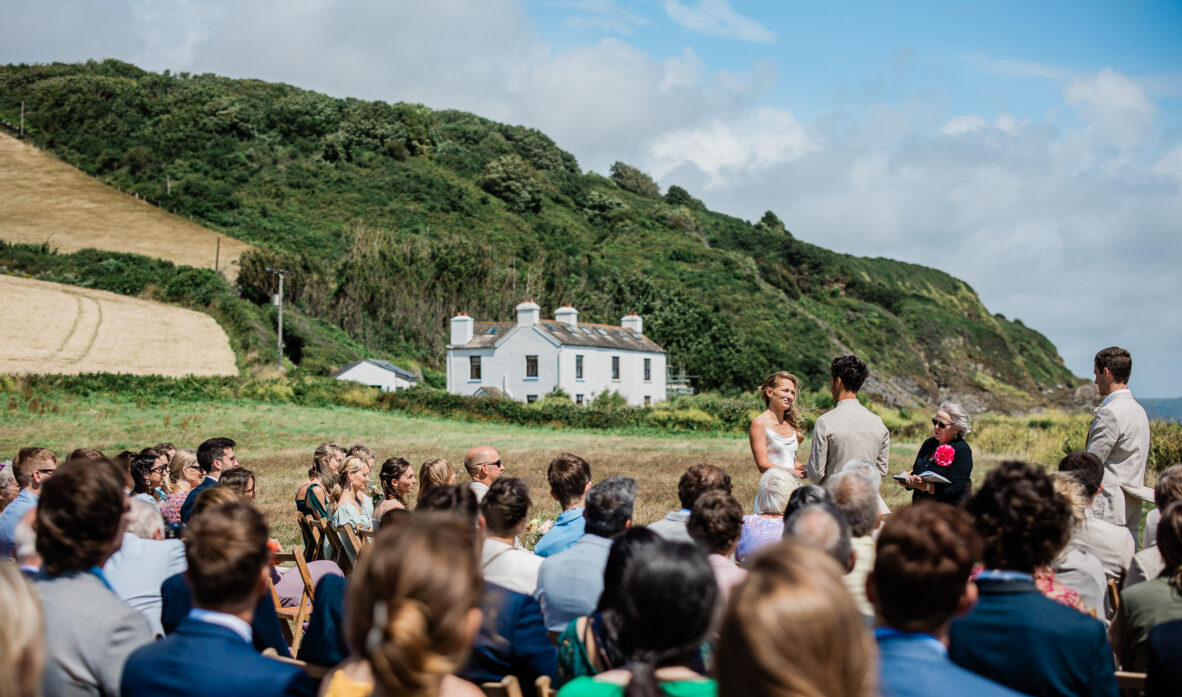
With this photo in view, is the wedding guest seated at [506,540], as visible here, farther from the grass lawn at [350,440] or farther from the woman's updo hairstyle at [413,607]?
the grass lawn at [350,440]

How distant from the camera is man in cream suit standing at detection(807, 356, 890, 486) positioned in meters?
6.11

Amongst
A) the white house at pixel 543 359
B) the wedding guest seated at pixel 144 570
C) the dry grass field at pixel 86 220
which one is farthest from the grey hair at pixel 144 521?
the dry grass field at pixel 86 220

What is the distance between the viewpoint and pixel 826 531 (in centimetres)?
347

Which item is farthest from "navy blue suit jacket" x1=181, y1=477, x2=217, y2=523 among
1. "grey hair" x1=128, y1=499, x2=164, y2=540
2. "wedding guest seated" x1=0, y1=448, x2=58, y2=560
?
"grey hair" x1=128, y1=499, x2=164, y2=540

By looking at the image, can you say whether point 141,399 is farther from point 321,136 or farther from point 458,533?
point 321,136

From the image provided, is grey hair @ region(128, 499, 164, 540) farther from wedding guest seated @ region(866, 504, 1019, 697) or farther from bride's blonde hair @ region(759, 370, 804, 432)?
→ bride's blonde hair @ region(759, 370, 804, 432)

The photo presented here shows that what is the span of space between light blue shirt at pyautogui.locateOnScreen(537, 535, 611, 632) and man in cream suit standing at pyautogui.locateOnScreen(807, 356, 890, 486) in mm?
2689

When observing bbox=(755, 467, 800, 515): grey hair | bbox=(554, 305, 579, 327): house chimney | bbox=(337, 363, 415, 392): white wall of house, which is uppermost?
bbox=(554, 305, 579, 327): house chimney

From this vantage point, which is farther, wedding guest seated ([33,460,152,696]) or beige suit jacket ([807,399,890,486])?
beige suit jacket ([807,399,890,486])

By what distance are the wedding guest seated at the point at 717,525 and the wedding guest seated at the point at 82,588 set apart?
2.47 meters

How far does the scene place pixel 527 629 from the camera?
11.6ft

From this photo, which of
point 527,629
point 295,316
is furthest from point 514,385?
point 527,629

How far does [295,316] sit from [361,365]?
9709 mm

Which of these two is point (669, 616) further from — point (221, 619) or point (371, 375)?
point (371, 375)
